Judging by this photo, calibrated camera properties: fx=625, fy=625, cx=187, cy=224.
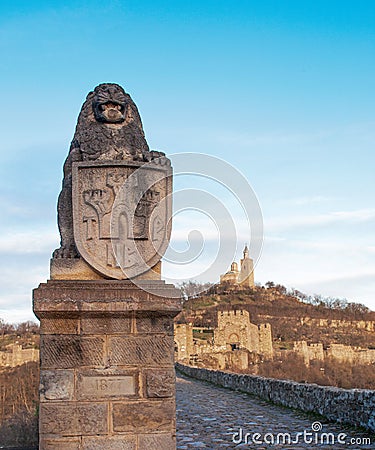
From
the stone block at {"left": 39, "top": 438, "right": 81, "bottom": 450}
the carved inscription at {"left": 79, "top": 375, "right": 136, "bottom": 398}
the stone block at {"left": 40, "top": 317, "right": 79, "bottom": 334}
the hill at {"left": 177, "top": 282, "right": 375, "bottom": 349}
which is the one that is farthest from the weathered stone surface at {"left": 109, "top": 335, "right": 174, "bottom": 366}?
the hill at {"left": 177, "top": 282, "right": 375, "bottom": 349}

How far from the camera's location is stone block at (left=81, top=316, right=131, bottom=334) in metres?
4.29

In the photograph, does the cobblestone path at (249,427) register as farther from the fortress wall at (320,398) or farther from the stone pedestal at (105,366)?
the stone pedestal at (105,366)

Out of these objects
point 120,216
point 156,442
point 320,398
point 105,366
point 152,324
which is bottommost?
point 320,398

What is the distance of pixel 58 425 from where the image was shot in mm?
4145

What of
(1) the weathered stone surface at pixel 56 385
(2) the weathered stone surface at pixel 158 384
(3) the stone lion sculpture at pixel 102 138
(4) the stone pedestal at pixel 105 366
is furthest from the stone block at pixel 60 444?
(3) the stone lion sculpture at pixel 102 138

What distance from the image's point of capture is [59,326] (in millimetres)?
4258

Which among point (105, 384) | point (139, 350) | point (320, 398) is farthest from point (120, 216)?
point (320, 398)

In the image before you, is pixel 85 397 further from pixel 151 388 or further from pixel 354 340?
pixel 354 340

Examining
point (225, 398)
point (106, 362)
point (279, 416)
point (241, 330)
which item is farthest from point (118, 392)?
point (241, 330)

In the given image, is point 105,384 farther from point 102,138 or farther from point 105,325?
point 102,138

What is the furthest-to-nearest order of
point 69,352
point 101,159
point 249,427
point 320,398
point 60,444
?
point 320,398 < point 249,427 < point 101,159 < point 69,352 < point 60,444

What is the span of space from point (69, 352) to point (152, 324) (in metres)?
0.60

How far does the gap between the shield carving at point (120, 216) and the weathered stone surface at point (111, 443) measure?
1.09 m

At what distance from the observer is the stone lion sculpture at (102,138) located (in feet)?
15.3
